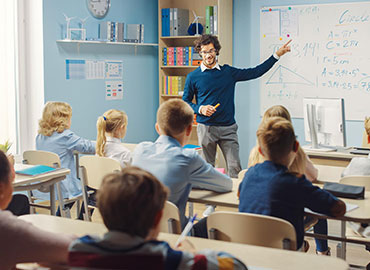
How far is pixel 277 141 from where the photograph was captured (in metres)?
2.39

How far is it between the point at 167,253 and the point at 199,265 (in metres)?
0.09

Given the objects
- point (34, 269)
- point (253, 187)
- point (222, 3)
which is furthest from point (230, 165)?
point (34, 269)

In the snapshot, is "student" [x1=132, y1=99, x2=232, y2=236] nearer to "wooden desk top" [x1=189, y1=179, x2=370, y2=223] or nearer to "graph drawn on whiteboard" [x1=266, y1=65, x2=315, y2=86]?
"wooden desk top" [x1=189, y1=179, x2=370, y2=223]

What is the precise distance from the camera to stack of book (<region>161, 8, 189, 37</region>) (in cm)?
676

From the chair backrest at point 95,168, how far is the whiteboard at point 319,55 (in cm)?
324

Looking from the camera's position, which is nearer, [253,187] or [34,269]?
[34,269]

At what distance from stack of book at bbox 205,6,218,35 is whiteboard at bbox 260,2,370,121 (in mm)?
551

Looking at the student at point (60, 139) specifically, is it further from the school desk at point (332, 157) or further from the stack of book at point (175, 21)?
the stack of book at point (175, 21)

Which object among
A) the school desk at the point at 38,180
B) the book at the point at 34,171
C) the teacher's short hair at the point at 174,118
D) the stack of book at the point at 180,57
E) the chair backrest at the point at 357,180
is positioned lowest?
the school desk at the point at 38,180

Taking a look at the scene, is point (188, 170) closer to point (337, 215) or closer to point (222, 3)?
point (337, 215)

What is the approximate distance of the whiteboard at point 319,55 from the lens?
5812 millimetres

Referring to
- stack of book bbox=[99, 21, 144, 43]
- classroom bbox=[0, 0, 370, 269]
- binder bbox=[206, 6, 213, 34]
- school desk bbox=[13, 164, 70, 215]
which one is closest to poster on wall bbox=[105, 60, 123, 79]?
classroom bbox=[0, 0, 370, 269]

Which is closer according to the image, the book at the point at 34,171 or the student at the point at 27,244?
the student at the point at 27,244

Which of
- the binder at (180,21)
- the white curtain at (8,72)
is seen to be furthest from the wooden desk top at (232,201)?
the binder at (180,21)
